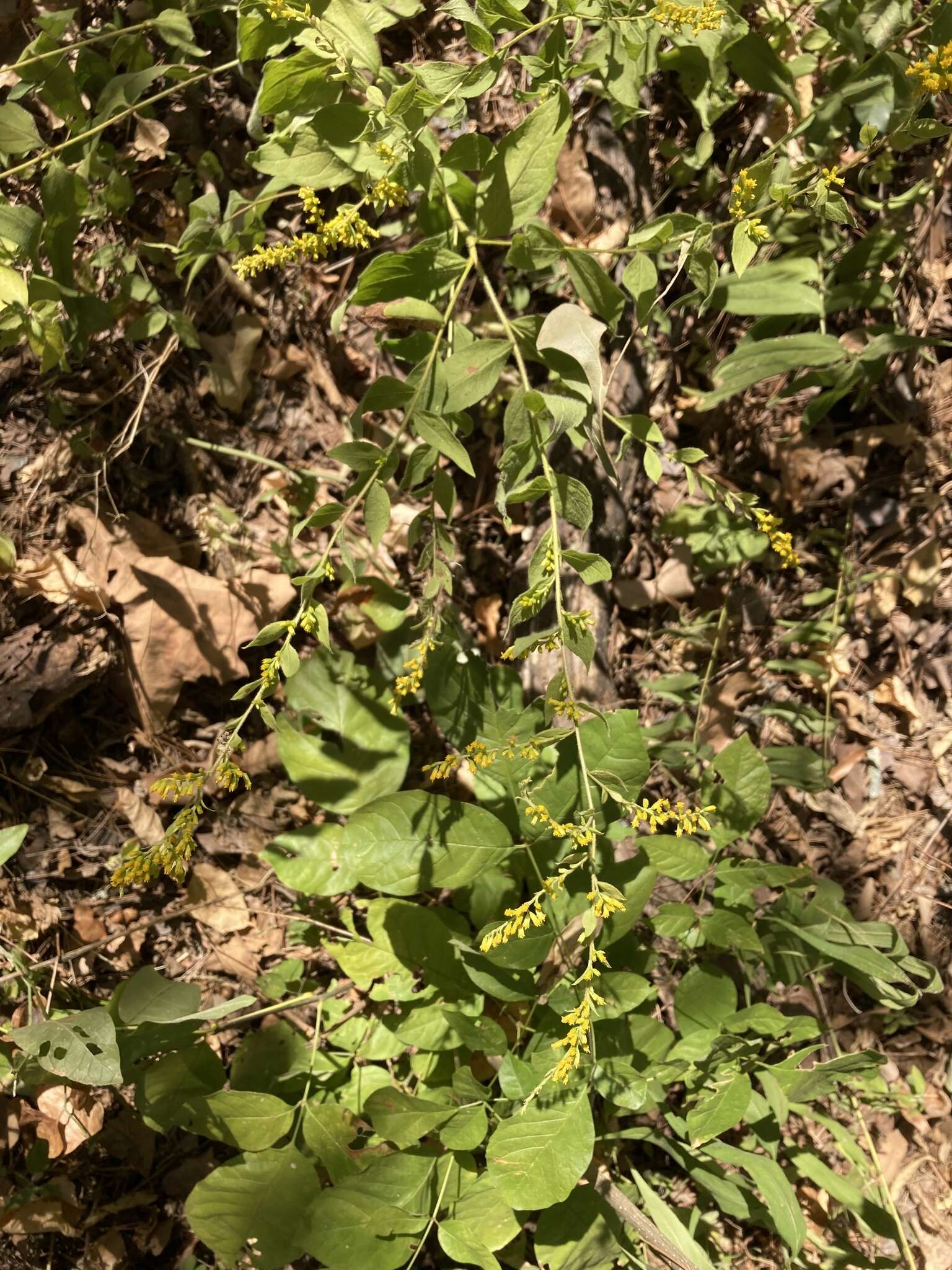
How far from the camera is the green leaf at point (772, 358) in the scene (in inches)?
82.7

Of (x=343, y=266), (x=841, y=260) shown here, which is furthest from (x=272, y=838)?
(x=841, y=260)

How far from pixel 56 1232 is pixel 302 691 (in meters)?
1.37

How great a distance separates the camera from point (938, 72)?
1.37 metres

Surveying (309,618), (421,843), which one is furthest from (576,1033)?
(309,618)

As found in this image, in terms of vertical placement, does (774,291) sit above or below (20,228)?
below

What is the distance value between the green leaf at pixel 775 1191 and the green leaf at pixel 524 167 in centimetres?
192

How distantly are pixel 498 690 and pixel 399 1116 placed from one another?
88cm

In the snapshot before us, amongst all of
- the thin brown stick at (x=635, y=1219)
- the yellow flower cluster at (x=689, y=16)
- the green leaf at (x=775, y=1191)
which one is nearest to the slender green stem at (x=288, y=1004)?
the thin brown stick at (x=635, y=1219)

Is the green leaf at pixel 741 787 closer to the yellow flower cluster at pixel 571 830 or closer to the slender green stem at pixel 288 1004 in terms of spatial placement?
the yellow flower cluster at pixel 571 830

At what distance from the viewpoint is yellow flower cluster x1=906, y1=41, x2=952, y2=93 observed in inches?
50.4

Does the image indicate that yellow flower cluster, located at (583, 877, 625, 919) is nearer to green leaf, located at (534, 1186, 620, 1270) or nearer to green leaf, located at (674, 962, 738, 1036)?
green leaf, located at (674, 962, 738, 1036)

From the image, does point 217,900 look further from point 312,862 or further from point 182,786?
point 182,786

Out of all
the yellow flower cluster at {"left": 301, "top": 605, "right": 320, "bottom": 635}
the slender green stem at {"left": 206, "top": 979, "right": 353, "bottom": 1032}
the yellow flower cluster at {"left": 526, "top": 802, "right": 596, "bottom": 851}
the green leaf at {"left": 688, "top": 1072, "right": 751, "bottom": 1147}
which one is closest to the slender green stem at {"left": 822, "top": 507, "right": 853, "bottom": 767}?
the green leaf at {"left": 688, "top": 1072, "right": 751, "bottom": 1147}

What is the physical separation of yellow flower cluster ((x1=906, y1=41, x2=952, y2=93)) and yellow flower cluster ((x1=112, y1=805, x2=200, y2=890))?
1572mm
